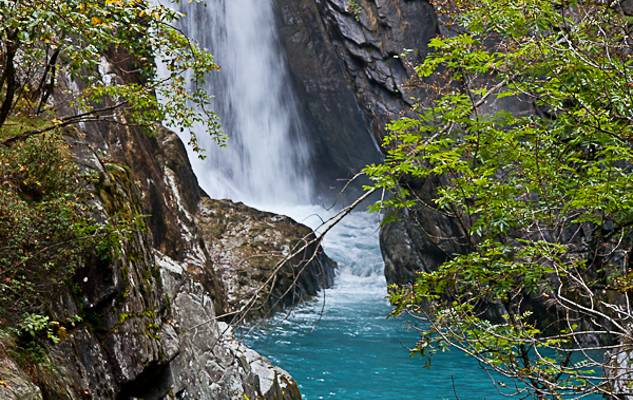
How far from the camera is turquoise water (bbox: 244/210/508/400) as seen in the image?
1112 centimetres

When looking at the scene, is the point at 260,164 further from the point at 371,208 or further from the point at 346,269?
the point at 371,208

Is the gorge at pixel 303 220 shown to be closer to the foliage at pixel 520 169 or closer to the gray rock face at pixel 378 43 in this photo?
the foliage at pixel 520 169

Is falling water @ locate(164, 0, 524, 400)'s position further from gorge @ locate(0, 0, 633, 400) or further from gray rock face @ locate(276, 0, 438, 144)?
gorge @ locate(0, 0, 633, 400)

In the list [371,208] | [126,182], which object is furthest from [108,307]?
[371,208]

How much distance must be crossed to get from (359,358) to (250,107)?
867 inches

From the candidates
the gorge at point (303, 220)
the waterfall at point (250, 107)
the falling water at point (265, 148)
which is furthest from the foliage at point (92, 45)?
the waterfall at point (250, 107)

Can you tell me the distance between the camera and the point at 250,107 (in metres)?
32.6

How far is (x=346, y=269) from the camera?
27891 millimetres

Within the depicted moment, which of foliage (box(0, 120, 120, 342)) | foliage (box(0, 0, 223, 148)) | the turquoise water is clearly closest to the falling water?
the turquoise water

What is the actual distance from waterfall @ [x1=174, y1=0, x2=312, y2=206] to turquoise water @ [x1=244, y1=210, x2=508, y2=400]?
1220 centimetres

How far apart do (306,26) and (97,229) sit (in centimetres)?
2548

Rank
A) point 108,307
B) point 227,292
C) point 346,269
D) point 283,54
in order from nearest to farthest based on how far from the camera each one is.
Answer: point 108,307, point 227,292, point 346,269, point 283,54

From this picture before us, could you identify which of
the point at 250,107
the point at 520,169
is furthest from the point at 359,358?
the point at 250,107

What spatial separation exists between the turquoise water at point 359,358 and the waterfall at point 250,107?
12.2m
